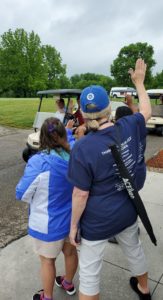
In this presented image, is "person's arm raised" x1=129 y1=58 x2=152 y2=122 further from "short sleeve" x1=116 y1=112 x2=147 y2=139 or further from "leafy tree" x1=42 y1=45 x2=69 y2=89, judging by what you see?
"leafy tree" x1=42 y1=45 x2=69 y2=89

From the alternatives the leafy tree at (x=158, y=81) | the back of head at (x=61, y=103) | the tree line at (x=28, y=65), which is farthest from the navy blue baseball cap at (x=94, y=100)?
the leafy tree at (x=158, y=81)

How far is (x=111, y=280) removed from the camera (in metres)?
2.95

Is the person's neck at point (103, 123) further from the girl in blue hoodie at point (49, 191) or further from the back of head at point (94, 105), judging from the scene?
the girl in blue hoodie at point (49, 191)

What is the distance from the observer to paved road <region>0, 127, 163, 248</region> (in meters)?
4.03

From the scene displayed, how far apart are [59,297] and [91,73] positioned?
108375 mm

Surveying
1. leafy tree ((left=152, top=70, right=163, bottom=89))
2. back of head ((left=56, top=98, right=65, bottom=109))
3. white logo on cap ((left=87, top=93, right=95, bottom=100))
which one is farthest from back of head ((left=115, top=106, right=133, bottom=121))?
leafy tree ((left=152, top=70, right=163, bottom=89))

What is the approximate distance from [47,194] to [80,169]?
501mm

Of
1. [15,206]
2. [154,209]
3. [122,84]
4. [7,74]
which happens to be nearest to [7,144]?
[15,206]

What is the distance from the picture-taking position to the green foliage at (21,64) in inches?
2338

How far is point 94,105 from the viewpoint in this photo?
196cm

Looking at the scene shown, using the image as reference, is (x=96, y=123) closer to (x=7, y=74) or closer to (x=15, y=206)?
(x=15, y=206)

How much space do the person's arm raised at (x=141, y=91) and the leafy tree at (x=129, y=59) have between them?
64.3 metres

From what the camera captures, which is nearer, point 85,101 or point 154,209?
point 85,101

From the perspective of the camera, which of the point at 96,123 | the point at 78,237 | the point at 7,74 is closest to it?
the point at 96,123
